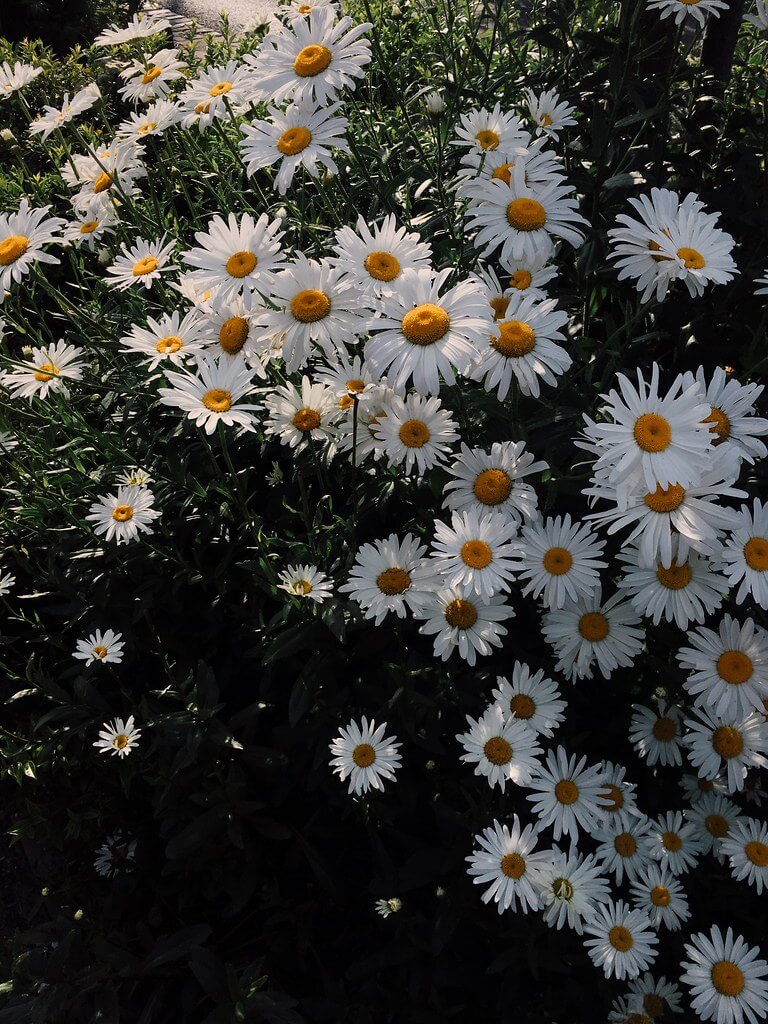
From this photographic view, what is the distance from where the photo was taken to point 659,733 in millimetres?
2916

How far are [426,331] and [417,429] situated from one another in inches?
→ 15.3

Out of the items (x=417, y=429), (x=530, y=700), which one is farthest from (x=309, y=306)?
(x=530, y=700)

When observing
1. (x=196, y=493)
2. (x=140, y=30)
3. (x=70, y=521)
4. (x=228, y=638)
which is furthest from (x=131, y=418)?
(x=140, y=30)

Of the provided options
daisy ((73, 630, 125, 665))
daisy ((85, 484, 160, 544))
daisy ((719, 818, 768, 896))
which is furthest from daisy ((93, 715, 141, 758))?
daisy ((719, 818, 768, 896))

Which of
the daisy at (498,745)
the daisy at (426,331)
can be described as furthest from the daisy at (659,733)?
the daisy at (426,331)

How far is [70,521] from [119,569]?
1.56 ft

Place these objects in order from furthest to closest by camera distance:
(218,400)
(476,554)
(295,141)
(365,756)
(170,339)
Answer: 1. (170,339)
2. (295,141)
3. (365,756)
4. (218,400)
5. (476,554)

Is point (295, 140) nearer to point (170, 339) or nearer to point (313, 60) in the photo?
point (313, 60)

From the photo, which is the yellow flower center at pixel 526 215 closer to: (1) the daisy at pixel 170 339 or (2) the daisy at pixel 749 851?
(1) the daisy at pixel 170 339

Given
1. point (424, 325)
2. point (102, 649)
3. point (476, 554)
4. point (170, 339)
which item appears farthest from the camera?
point (102, 649)

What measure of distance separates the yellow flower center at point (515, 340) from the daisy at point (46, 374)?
181 centimetres

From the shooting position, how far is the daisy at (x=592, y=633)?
2658mm

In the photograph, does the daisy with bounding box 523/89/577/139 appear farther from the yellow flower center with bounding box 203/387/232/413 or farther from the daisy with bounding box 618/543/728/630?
the daisy with bounding box 618/543/728/630

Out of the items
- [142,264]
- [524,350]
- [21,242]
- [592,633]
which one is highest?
[142,264]
